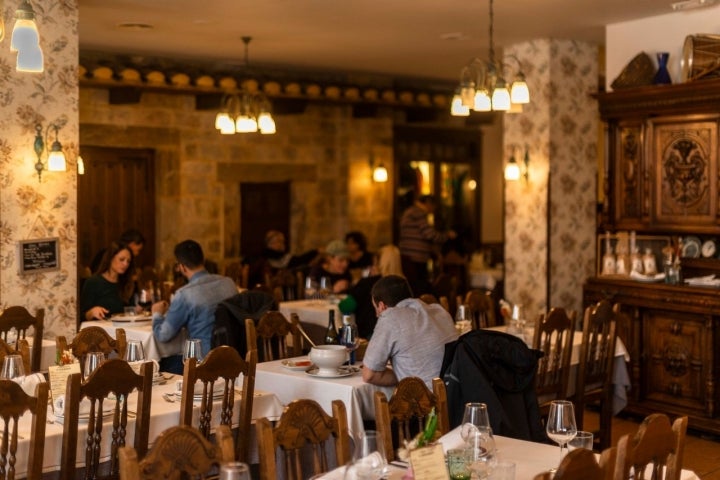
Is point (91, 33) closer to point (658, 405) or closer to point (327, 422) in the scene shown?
point (658, 405)

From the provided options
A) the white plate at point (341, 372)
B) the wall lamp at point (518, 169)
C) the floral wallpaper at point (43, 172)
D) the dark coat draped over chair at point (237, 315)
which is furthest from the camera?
the wall lamp at point (518, 169)

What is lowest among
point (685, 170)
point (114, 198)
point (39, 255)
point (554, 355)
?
point (554, 355)

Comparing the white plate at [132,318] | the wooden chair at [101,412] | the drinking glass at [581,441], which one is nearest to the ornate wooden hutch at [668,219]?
the white plate at [132,318]

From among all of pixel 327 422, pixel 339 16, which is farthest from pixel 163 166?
pixel 327 422

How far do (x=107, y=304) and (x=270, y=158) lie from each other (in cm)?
468

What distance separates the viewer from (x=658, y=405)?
7469 mm

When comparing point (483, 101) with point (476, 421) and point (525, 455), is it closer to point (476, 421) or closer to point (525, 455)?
point (525, 455)

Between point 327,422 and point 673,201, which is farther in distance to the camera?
point 673,201

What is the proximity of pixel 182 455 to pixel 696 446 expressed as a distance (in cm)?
491

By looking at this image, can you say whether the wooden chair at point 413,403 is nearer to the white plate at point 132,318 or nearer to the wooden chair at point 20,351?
the wooden chair at point 20,351

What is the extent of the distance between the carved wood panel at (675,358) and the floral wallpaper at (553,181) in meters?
1.68

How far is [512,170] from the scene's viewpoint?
9195 mm

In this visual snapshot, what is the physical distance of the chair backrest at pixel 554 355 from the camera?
5727 millimetres

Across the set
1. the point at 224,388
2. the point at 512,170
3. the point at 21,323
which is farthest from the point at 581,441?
the point at 512,170
